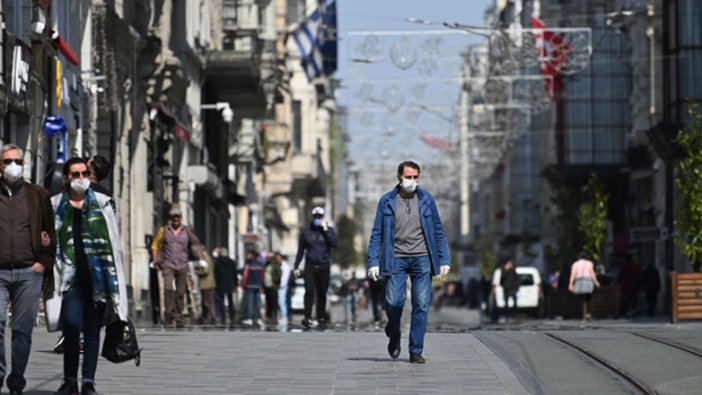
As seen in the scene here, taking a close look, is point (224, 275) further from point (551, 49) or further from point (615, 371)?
point (615, 371)

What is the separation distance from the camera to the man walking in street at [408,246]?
17.3 m

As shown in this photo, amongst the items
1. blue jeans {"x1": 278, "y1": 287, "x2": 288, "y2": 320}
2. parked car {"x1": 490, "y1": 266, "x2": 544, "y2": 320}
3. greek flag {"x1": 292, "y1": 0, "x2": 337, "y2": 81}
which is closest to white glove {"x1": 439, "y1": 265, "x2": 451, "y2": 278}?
blue jeans {"x1": 278, "y1": 287, "x2": 288, "y2": 320}

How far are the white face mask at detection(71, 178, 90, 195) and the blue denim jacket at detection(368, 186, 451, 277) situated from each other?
4.32 metres

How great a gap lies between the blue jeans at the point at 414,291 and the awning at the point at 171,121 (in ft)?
83.5

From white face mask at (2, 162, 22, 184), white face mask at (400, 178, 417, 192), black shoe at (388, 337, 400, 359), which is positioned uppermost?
white face mask at (400, 178, 417, 192)

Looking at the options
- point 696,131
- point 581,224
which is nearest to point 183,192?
point 696,131

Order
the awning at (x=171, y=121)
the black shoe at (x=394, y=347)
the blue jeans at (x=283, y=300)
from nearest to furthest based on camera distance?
1. the black shoe at (x=394, y=347)
2. the awning at (x=171, y=121)
3. the blue jeans at (x=283, y=300)

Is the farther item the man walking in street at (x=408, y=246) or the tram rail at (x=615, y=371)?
the man walking in street at (x=408, y=246)

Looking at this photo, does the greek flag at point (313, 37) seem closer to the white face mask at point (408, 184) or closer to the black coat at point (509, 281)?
the black coat at point (509, 281)

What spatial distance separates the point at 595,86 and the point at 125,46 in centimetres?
5075

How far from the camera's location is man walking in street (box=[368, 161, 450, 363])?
682 inches

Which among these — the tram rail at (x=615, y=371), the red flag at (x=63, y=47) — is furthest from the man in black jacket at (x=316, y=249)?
the tram rail at (x=615, y=371)

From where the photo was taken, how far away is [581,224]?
63750mm

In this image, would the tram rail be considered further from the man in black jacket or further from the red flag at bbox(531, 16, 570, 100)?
the red flag at bbox(531, 16, 570, 100)
